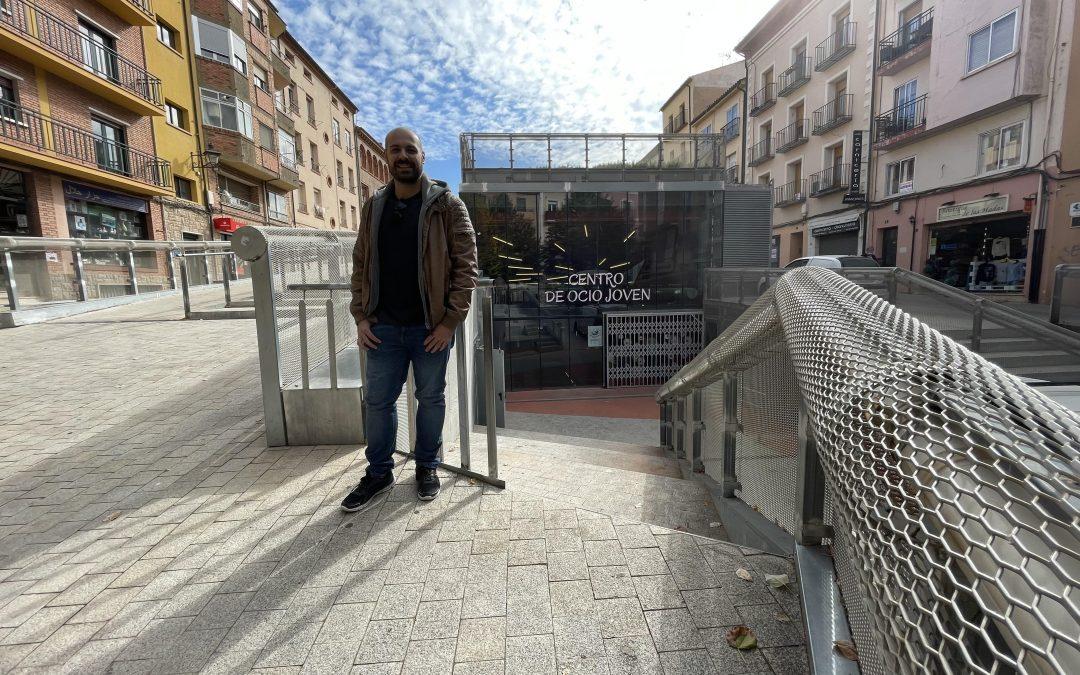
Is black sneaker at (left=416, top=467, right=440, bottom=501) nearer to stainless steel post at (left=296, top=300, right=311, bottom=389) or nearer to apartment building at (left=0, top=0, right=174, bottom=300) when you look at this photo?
stainless steel post at (left=296, top=300, right=311, bottom=389)

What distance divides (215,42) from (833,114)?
94.8 ft

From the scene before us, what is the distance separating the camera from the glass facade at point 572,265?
44.4 feet

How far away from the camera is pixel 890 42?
20547 millimetres

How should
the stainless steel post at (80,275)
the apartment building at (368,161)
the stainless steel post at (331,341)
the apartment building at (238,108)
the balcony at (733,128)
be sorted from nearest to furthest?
the stainless steel post at (331,341), the stainless steel post at (80,275), the apartment building at (238,108), the balcony at (733,128), the apartment building at (368,161)

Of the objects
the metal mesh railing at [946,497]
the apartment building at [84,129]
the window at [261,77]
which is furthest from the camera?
the window at [261,77]

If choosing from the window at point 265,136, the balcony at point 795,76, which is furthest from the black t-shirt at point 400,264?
the balcony at point 795,76

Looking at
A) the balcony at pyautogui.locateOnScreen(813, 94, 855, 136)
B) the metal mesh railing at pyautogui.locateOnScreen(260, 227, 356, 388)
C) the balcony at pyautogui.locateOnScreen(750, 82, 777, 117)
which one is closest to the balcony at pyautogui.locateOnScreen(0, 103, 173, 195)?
the metal mesh railing at pyautogui.locateOnScreen(260, 227, 356, 388)

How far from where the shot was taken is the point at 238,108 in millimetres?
23375

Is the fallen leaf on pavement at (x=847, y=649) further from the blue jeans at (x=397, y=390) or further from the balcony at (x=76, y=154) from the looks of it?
the balcony at (x=76, y=154)

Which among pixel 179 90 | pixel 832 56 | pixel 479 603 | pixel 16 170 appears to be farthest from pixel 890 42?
pixel 16 170

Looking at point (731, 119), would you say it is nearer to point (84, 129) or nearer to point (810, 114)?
point (810, 114)

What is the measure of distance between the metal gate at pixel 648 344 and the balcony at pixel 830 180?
14550 millimetres

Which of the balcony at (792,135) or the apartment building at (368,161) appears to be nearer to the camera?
the balcony at (792,135)

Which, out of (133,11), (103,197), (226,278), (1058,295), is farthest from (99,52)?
(1058,295)
